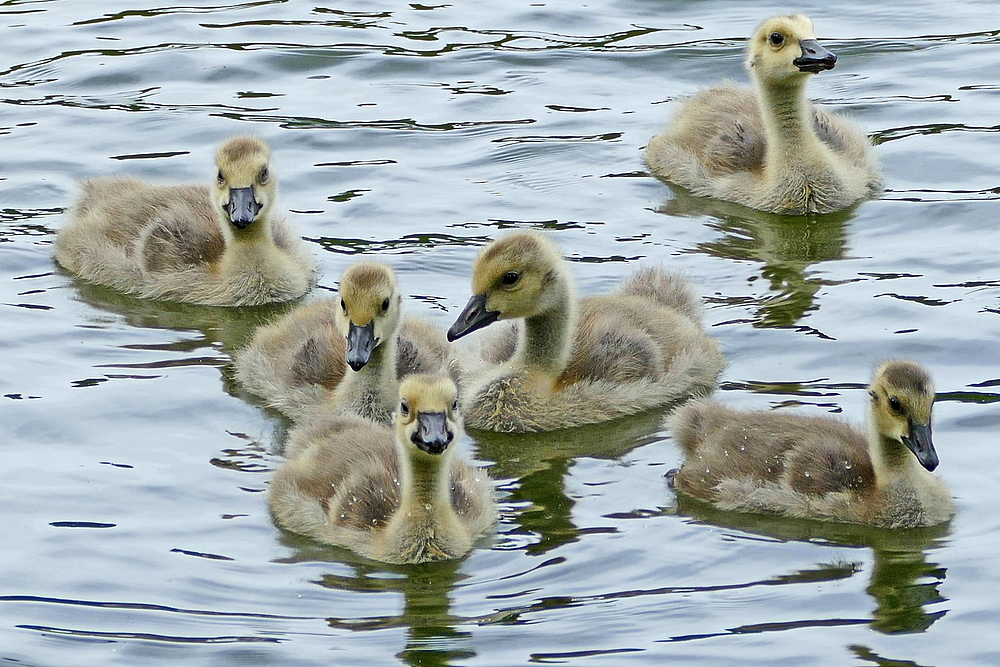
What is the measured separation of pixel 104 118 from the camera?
1533 centimetres

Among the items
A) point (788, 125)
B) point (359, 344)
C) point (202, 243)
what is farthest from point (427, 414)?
point (788, 125)

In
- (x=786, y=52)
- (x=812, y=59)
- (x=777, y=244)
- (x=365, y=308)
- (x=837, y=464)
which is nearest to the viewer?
(x=837, y=464)

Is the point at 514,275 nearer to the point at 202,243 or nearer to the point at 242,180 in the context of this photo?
the point at 242,180

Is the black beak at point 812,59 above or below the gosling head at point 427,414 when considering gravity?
above

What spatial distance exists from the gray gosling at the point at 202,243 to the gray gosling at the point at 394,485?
2.66m

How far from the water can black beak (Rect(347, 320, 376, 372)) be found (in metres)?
0.63

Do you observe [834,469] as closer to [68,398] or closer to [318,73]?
[68,398]

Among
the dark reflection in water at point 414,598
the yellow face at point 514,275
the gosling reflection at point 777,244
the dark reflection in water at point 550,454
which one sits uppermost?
the yellow face at point 514,275

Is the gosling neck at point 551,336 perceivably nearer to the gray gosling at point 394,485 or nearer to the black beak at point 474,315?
the black beak at point 474,315

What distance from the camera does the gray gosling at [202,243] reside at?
1152 cm

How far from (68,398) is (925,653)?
4.93 metres

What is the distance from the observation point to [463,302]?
11.8m

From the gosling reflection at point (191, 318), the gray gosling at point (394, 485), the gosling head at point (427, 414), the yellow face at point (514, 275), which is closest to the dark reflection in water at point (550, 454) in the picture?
the gray gosling at point (394, 485)

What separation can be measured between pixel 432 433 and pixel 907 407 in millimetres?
2102
